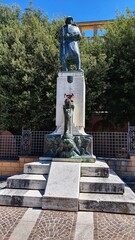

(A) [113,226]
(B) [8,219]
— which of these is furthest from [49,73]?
(A) [113,226]

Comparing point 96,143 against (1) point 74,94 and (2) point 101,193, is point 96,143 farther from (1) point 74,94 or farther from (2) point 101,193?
(2) point 101,193

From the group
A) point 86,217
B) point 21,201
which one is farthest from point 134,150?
point 21,201

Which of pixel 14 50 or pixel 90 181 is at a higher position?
pixel 14 50

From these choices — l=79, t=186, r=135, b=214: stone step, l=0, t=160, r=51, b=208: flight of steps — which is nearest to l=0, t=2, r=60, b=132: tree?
l=0, t=160, r=51, b=208: flight of steps

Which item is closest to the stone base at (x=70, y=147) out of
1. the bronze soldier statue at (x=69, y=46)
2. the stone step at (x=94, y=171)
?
the stone step at (x=94, y=171)

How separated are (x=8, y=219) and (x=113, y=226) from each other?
198cm

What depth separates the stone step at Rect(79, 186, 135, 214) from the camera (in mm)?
4047

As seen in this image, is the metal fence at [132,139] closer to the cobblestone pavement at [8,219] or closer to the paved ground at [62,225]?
the paved ground at [62,225]

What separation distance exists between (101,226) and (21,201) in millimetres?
1897

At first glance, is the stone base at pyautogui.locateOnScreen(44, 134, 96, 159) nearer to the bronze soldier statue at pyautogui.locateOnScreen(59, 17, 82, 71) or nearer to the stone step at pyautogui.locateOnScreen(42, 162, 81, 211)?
the stone step at pyautogui.locateOnScreen(42, 162, 81, 211)

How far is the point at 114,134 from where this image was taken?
27.0 feet

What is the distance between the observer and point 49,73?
32.0 ft

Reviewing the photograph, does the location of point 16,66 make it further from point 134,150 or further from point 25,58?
point 134,150

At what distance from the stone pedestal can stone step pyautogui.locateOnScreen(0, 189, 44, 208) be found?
2.49 m
